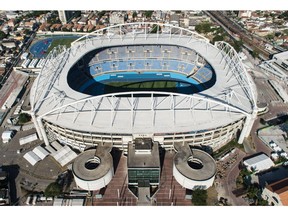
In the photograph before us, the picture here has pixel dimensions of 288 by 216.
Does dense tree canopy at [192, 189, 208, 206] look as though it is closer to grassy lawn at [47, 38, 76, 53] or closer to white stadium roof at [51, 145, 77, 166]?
white stadium roof at [51, 145, 77, 166]

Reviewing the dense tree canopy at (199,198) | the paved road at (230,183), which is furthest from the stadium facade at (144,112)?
the dense tree canopy at (199,198)

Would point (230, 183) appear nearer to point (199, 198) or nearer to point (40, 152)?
point (199, 198)

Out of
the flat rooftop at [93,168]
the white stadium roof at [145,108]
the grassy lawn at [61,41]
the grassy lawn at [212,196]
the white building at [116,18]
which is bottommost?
the grassy lawn at [212,196]

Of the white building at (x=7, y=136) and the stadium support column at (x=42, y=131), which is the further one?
the white building at (x=7, y=136)

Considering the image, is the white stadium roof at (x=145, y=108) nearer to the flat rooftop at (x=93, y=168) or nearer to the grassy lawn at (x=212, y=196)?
the flat rooftop at (x=93, y=168)

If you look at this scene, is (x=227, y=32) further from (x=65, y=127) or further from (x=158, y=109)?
(x=65, y=127)

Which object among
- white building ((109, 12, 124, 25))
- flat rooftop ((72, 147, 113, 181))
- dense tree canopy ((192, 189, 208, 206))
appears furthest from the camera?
white building ((109, 12, 124, 25))

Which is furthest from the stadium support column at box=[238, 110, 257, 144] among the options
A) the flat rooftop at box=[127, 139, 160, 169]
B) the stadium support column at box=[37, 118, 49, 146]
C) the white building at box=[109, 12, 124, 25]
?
the white building at box=[109, 12, 124, 25]

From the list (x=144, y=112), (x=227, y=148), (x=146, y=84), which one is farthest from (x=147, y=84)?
(x=227, y=148)

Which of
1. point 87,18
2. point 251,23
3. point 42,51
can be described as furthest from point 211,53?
point 87,18

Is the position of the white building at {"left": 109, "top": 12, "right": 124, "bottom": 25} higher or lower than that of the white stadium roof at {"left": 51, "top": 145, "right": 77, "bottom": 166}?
higher

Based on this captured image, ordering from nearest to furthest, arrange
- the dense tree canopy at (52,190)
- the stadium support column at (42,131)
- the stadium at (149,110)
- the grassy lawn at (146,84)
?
1. the dense tree canopy at (52,190)
2. the stadium at (149,110)
3. the stadium support column at (42,131)
4. the grassy lawn at (146,84)
